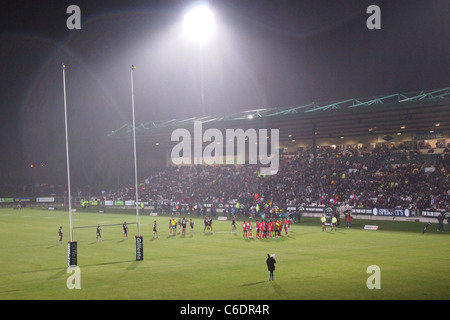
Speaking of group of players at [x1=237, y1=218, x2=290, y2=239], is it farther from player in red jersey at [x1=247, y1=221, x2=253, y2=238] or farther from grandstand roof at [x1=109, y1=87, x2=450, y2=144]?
grandstand roof at [x1=109, y1=87, x2=450, y2=144]

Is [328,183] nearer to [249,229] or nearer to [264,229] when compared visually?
[264,229]

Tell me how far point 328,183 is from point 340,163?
18.3ft

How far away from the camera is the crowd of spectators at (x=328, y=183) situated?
51094 millimetres

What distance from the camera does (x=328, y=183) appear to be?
2352 inches

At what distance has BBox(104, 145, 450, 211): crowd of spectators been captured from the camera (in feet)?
168

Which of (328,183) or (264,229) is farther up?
(328,183)

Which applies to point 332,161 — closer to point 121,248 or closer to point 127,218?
point 127,218

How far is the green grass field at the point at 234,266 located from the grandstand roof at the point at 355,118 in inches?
548

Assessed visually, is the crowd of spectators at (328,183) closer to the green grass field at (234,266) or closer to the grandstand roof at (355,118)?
the grandstand roof at (355,118)

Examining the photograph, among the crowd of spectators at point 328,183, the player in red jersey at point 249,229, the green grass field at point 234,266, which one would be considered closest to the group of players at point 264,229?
the player in red jersey at point 249,229

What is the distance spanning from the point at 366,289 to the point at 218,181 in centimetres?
5421

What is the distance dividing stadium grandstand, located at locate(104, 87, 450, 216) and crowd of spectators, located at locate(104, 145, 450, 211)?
0.11 metres

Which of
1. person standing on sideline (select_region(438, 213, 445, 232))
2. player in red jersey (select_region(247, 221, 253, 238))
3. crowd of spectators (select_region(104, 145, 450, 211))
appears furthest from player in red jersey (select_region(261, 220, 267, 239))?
crowd of spectators (select_region(104, 145, 450, 211))

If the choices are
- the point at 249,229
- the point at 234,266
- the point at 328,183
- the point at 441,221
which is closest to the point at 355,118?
the point at 328,183
